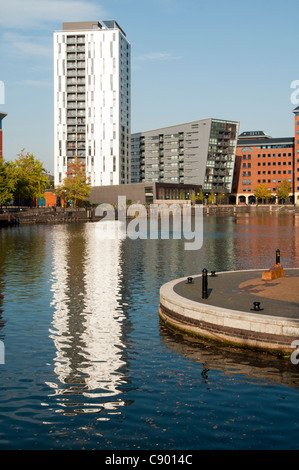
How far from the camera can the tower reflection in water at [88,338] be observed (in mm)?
11805

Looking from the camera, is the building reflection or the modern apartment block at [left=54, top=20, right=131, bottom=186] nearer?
the building reflection

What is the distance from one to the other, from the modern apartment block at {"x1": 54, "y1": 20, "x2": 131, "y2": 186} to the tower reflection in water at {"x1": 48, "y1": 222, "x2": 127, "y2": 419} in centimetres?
13890

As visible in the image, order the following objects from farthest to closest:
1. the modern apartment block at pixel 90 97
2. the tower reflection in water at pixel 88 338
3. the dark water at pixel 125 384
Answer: the modern apartment block at pixel 90 97, the tower reflection in water at pixel 88 338, the dark water at pixel 125 384

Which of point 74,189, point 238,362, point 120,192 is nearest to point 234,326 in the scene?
point 238,362

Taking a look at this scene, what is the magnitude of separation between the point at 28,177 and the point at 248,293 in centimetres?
9635

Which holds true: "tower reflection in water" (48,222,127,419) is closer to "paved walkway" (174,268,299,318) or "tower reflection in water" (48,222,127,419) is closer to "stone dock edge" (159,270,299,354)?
"stone dock edge" (159,270,299,354)

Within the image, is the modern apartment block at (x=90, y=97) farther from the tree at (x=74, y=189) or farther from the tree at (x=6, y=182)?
the tree at (x=6, y=182)

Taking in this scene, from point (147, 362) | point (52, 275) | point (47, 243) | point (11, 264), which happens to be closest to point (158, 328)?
point (147, 362)

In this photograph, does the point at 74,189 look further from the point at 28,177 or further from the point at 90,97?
the point at 90,97

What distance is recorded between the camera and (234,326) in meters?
14.5

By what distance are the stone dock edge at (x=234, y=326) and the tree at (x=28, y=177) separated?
309ft

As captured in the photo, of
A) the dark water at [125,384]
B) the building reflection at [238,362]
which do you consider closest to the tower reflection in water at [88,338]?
the dark water at [125,384]

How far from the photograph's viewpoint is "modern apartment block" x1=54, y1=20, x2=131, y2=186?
165 metres

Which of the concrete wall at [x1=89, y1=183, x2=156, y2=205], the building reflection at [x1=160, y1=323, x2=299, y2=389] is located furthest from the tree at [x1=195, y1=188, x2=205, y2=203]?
the building reflection at [x1=160, y1=323, x2=299, y2=389]
